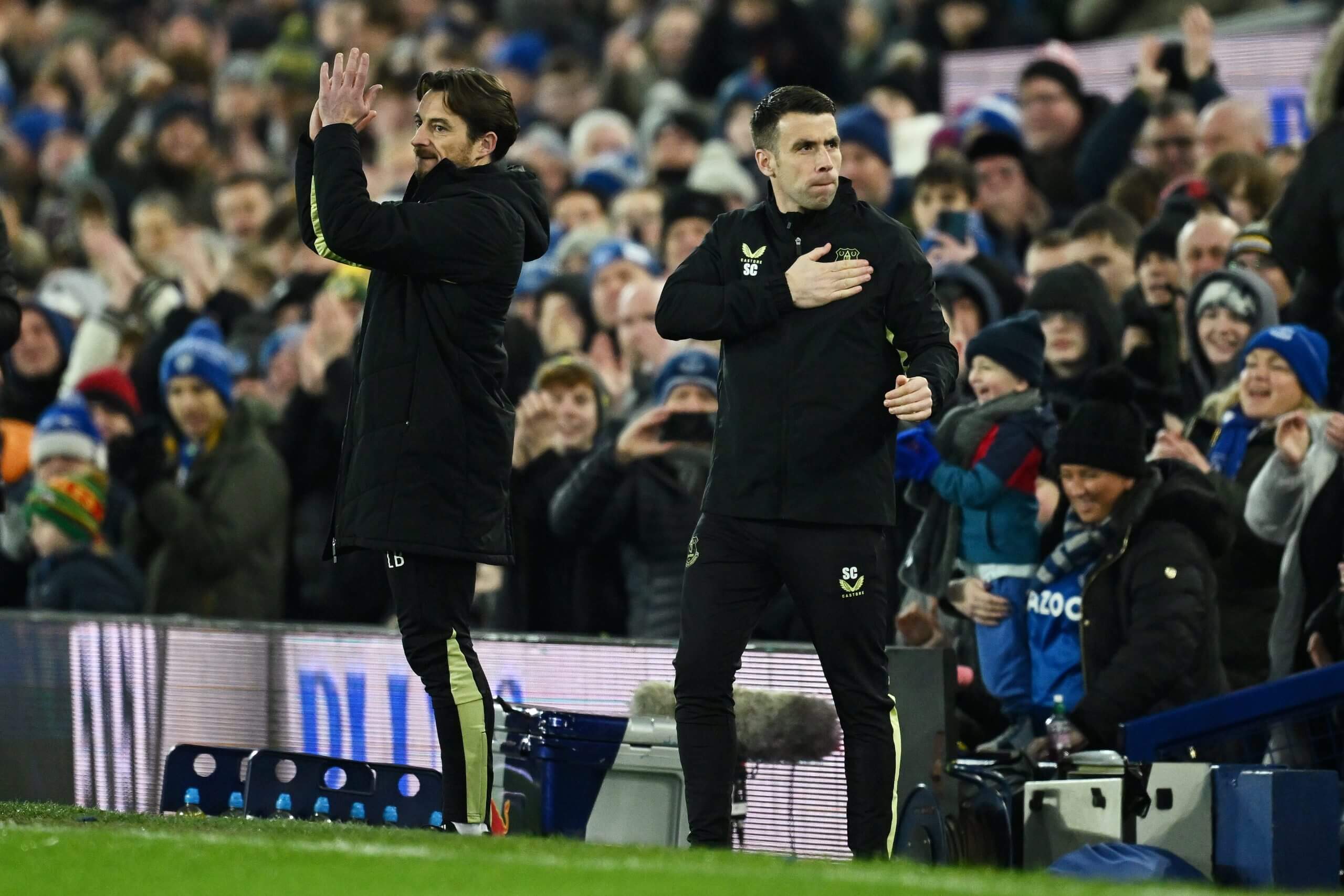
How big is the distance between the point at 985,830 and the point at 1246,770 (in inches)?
36.6

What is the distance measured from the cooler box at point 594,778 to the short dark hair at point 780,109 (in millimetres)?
2024

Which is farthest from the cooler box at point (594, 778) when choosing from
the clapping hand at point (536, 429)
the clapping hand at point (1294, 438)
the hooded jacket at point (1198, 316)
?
the hooded jacket at point (1198, 316)

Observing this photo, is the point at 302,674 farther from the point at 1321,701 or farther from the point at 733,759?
the point at 1321,701

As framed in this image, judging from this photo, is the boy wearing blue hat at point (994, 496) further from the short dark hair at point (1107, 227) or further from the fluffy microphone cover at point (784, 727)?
the short dark hair at point (1107, 227)

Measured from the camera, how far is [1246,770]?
6.72 metres

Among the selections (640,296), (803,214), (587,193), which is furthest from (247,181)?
(803,214)

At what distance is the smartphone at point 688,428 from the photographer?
9938 millimetres

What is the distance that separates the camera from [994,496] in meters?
8.36

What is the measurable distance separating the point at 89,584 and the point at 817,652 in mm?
5948

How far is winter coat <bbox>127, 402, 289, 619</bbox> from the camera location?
452 inches

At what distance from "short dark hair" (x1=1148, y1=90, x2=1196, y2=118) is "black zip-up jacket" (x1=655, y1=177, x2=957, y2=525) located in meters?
5.30

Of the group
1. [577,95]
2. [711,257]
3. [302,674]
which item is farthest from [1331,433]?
[577,95]

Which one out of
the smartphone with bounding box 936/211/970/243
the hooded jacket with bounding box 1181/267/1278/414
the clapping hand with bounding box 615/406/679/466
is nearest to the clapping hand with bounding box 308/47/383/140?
the clapping hand with bounding box 615/406/679/466

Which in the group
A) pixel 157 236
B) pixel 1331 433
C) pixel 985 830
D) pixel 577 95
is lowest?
pixel 985 830
